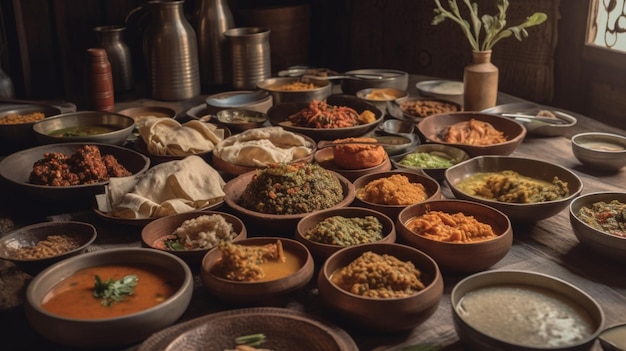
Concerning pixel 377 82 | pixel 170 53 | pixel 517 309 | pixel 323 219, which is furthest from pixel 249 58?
pixel 517 309

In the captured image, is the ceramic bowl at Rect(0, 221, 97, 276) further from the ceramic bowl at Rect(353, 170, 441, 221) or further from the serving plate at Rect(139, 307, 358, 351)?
the ceramic bowl at Rect(353, 170, 441, 221)

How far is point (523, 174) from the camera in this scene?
3000mm

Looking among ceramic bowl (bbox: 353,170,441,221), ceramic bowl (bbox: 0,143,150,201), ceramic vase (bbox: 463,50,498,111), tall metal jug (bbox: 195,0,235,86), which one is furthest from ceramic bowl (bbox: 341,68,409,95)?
ceramic bowl (bbox: 0,143,150,201)

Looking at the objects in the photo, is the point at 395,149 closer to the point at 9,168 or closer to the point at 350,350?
the point at 350,350

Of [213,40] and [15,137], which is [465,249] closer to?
[15,137]

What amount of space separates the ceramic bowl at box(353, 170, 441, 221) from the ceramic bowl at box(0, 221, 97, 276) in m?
1.13

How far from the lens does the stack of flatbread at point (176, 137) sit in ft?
10.8

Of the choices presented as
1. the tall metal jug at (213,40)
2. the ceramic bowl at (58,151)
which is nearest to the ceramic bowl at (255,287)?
the ceramic bowl at (58,151)

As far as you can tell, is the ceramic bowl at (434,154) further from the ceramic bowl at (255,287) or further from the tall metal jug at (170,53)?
the tall metal jug at (170,53)

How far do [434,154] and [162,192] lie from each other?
142 cm

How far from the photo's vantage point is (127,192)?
2744mm

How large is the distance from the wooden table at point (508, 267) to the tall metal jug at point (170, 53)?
5.78 feet

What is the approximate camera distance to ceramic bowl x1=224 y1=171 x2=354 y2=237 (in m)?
2.49

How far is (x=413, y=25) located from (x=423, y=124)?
2.26m
